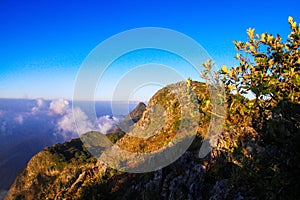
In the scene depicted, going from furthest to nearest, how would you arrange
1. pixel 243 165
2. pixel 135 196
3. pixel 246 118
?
pixel 135 196 < pixel 246 118 < pixel 243 165

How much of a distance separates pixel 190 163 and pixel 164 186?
93.9 inches

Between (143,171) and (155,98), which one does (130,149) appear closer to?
(143,171)

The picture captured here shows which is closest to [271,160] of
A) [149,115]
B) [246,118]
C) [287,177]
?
[287,177]

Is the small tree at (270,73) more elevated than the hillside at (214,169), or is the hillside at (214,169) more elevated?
the small tree at (270,73)

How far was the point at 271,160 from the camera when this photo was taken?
846 cm

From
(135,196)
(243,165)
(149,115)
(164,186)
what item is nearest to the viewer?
(243,165)

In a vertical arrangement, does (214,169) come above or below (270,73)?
below

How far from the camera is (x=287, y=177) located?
25.3 feet

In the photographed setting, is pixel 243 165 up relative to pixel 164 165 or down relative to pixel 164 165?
up

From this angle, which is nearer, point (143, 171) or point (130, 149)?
point (143, 171)

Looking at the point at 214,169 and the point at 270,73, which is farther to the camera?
the point at 214,169

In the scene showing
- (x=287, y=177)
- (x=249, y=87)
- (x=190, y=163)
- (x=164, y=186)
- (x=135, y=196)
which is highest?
(x=249, y=87)

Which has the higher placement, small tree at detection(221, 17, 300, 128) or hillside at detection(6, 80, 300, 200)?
small tree at detection(221, 17, 300, 128)

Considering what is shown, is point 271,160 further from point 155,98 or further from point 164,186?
point 155,98
